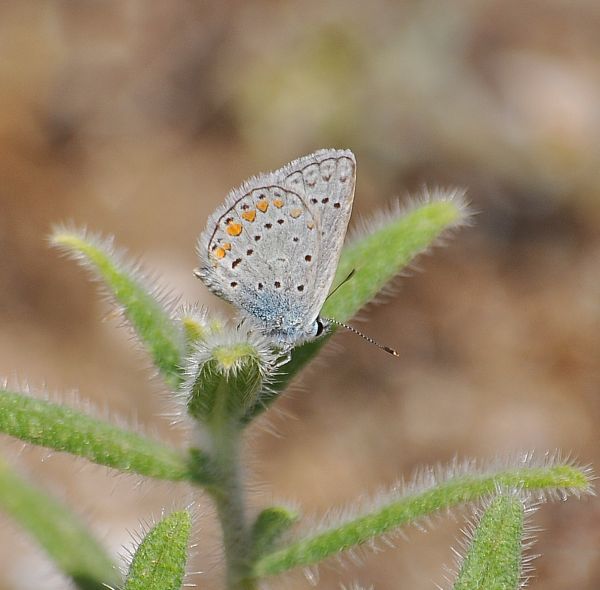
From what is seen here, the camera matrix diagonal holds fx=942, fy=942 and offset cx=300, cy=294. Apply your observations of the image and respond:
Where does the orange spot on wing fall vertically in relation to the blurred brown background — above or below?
below

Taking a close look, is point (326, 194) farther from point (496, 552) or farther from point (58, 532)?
point (58, 532)

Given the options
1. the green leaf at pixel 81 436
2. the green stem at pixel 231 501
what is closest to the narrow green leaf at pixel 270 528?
the green stem at pixel 231 501

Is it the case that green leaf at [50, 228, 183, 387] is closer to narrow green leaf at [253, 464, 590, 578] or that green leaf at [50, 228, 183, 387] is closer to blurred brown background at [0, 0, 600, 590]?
narrow green leaf at [253, 464, 590, 578]

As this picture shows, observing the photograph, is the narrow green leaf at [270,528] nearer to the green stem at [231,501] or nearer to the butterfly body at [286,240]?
the green stem at [231,501]

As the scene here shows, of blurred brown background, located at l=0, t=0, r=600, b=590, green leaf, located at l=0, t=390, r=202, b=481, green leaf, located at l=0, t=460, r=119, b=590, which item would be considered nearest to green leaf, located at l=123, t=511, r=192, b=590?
green leaf, located at l=0, t=390, r=202, b=481

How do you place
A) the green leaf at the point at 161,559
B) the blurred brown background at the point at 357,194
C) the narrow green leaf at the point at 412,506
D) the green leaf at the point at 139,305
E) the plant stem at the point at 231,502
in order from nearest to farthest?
the green leaf at the point at 161,559
the narrow green leaf at the point at 412,506
the plant stem at the point at 231,502
the green leaf at the point at 139,305
the blurred brown background at the point at 357,194

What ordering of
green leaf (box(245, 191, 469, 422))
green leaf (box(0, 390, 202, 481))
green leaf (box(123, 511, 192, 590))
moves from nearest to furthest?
green leaf (box(123, 511, 192, 590)), green leaf (box(0, 390, 202, 481)), green leaf (box(245, 191, 469, 422))

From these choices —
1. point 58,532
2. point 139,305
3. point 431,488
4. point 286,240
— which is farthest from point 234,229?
point 58,532
